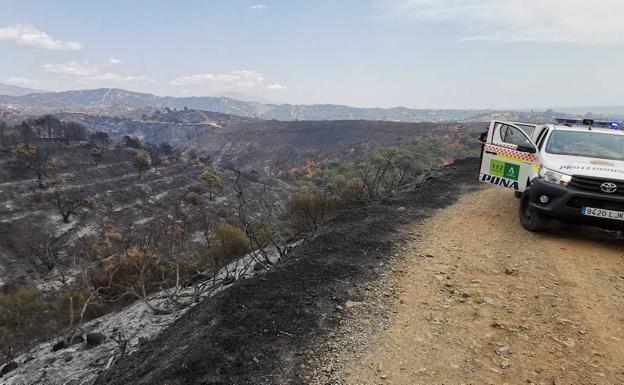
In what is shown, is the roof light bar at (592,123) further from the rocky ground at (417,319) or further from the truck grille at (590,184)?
the truck grille at (590,184)

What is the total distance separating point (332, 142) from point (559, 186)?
151 metres

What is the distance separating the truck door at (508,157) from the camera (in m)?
8.09

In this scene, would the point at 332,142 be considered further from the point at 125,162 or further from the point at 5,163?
the point at 5,163

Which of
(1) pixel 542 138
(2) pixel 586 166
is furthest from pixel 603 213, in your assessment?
(1) pixel 542 138

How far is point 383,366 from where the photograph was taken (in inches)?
150

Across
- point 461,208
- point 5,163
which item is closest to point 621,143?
point 461,208

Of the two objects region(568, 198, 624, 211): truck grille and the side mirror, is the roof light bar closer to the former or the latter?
A: the side mirror

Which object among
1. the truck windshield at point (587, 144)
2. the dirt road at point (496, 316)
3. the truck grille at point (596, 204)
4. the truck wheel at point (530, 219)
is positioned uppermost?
the truck windshield at point (587, 144)

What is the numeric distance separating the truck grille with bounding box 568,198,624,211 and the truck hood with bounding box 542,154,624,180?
1.21 ft

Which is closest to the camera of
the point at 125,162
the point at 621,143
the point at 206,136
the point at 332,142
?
the point at 621,143

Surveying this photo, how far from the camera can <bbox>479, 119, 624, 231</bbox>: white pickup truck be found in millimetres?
6109

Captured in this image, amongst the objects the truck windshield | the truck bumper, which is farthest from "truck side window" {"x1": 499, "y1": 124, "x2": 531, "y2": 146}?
the truck bumper

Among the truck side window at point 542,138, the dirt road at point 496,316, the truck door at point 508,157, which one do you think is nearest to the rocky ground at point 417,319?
the dirt road at point 496,316

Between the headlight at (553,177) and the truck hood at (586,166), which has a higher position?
the truck hood at (586,166)
